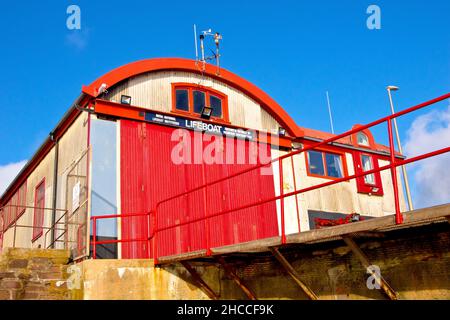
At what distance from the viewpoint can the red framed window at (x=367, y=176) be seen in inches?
761

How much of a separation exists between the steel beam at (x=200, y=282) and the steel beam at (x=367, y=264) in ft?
12.8

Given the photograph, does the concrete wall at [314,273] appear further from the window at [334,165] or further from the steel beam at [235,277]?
the window at [334,165]

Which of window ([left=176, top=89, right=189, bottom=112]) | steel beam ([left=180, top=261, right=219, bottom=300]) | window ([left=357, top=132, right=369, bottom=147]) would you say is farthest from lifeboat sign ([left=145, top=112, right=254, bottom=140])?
window ([left=357, top=132, right=369, bottom=147])

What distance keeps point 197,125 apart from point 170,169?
5.67 feet

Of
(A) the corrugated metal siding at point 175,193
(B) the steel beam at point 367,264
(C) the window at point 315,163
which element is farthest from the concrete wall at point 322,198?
(B) the steel beam at point 367,264

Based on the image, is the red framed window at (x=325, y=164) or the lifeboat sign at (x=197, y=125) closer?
the lifeboat sign at (x=197, y=125)

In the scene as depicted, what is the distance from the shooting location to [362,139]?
2069 centimetres

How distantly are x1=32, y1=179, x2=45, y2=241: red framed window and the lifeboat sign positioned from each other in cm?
545

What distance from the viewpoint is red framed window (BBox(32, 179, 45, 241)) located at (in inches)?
662

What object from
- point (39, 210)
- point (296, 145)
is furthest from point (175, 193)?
point (39, 210)

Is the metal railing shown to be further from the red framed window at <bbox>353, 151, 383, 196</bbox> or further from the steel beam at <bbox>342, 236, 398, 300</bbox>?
the red framed window at <bbox>353, 151, 383, 196</bbox>

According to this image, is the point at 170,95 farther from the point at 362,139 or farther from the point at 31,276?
the point at 362,139
